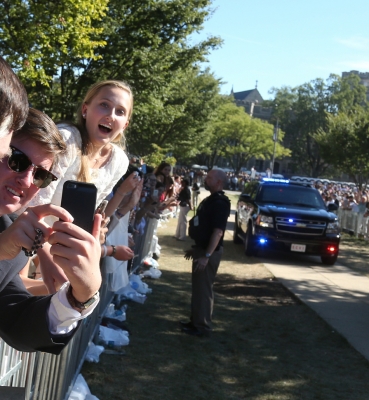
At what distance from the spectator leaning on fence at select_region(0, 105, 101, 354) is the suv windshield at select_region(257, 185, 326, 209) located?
14283mm

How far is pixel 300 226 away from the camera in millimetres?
15062

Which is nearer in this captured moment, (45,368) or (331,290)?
(45,368)

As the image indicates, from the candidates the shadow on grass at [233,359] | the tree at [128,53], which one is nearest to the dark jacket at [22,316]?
the shadow on grass at [233,359]

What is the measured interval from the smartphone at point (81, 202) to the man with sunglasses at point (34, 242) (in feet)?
0.09

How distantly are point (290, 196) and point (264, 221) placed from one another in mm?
1607

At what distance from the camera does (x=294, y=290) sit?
1132 cm

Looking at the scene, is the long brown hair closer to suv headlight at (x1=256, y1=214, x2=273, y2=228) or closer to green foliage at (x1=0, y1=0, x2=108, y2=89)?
green foliage at (x1=0, y1=0, x2=108, y2=89)

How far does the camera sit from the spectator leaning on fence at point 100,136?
3.48m

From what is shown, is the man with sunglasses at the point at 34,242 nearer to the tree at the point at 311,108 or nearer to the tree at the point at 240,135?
the tree at the point at 240,135

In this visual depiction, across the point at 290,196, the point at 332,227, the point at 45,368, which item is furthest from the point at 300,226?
the point at 45,368

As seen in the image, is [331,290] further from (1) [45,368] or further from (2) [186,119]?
(2) [186,119]

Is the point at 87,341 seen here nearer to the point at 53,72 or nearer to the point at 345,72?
the point at 53,72

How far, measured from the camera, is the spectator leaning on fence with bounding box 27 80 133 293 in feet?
11.4

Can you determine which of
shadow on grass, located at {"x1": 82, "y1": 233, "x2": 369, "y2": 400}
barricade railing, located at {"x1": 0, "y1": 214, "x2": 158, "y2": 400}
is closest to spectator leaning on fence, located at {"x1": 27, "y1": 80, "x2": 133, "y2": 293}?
barricade railing, located at {"x1": 0, "y1": 214, "x2": 158, "y2": 400}
